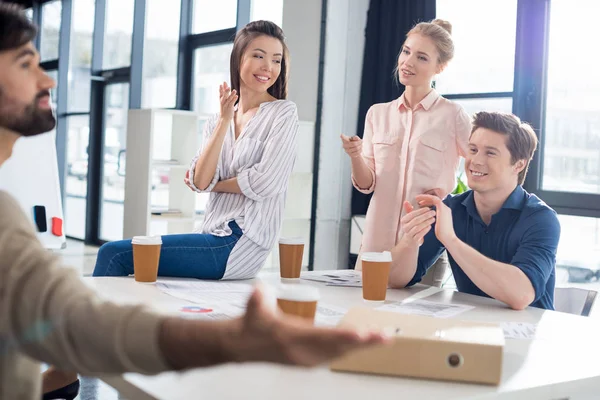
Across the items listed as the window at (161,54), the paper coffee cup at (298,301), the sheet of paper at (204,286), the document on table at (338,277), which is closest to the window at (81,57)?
the window at (161,54)

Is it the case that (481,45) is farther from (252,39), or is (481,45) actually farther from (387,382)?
(387,382)

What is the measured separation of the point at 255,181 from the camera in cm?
228

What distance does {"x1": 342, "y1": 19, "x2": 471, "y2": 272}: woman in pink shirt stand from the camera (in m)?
2.68

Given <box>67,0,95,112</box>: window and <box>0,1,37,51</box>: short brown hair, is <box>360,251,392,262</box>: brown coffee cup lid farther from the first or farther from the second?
<box>67,0,95,112</box>: window

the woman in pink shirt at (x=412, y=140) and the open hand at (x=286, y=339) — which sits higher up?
the woman in pink shirt at (x=412, y=140)

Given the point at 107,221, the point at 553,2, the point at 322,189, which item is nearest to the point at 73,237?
the point at 107,221

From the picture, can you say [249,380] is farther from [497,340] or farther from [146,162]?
[146,162]

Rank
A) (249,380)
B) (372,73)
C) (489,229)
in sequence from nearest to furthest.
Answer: (249,380)
(489,229)
(372,73)

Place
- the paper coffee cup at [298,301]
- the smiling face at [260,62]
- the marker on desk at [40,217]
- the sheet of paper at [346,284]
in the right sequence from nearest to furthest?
the paper coffee cup at [298,301] → the sheet of paper at [346,284] → the smiling face at [260,62] → the marker on desk at [40,217]

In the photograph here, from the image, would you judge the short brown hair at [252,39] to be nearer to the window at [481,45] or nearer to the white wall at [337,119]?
the window at [481,45]

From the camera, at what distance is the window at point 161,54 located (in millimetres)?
7652

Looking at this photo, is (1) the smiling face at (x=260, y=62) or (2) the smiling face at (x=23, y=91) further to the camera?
(1) the smiling face at (x=260, y=62)

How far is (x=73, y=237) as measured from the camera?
9234 millimetres

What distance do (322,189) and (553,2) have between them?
219cm
